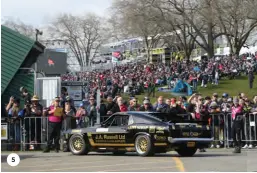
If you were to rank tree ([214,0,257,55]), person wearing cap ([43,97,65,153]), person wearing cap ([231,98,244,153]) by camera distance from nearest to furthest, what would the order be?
person wearing cap ([231,98,244,153]), person wearing cap ([43,97,65,153]), tree ([214,0,257,55])

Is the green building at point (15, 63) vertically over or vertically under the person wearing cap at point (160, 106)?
over

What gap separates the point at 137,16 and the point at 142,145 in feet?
160

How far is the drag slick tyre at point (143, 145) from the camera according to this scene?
622 inches

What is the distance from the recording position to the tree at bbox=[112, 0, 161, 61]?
2517 inches

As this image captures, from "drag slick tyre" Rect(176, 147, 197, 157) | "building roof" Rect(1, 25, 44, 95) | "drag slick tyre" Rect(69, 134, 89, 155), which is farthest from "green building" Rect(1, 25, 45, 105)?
"drag slick tyre" Rect(176, 147, 197, 157)

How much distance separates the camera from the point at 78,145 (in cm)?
1738

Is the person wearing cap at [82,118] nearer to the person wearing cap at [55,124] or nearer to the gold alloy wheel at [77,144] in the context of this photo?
the person wearing cap at [55,124]

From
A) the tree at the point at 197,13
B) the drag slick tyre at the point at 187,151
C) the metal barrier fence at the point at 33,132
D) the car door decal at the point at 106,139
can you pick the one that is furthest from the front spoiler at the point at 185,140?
the tree at the point at 197,13

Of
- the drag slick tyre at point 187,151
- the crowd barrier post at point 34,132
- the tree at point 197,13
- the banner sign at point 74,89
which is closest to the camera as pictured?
the drag slick tyre at point 187,151

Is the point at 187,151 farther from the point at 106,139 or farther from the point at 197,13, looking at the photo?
the point at 197,13

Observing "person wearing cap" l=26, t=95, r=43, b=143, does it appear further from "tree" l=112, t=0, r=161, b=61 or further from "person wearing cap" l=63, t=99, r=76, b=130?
"tree" l=112, t=0, r=161, b=61

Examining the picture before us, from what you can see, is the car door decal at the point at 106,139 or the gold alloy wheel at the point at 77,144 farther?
the gold alloy wheel at the point at 77,144

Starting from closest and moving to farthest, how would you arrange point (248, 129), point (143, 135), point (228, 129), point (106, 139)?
point (143, 135) → point (106, 139) → point (248, 129) → point (228, 129)

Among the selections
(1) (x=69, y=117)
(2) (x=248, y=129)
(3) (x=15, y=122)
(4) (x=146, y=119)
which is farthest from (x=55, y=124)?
(2) (x=248, y=129)
